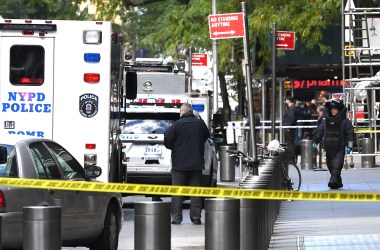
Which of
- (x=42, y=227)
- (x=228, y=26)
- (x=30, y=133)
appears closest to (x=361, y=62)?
(x=228, y=26)

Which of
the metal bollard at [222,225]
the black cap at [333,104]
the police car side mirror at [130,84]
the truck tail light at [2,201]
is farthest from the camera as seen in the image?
the black cap at [333,104]

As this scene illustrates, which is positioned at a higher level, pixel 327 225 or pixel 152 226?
pixel 152 226

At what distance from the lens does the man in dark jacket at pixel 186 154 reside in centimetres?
1886

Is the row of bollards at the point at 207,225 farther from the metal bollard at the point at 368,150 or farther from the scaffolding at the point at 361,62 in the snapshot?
the metal bollard at the point at 368,150

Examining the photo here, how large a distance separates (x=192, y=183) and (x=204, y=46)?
70.9ft

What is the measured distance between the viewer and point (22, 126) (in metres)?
18.8

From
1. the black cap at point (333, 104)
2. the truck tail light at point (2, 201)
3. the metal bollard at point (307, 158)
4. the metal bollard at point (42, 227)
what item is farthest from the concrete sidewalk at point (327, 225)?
the metal bollard at point (307, 158)

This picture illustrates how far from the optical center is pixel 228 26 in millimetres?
25219

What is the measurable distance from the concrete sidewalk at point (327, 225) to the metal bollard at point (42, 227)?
18.1 ft

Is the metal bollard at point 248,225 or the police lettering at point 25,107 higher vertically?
the police lettering at point 25,107

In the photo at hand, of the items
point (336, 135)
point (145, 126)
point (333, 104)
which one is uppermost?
point (333, 104)

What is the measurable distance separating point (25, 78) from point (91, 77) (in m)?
0.93

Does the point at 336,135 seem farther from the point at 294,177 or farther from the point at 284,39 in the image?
the point at 284,39

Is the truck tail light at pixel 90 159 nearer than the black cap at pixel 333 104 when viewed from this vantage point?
Yes
